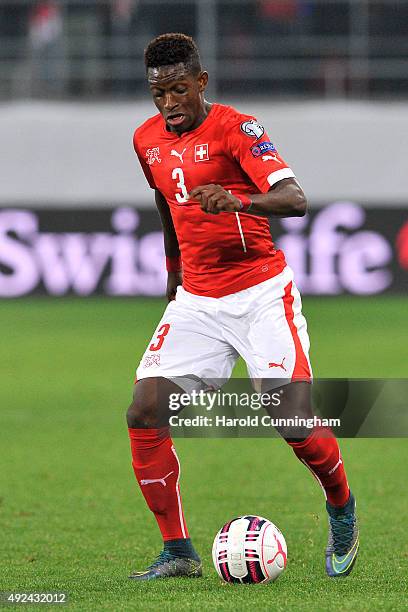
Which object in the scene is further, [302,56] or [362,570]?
[302,56]

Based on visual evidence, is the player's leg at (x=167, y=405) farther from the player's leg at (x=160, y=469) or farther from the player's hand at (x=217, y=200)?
the player's hand at (x=217, y=200)

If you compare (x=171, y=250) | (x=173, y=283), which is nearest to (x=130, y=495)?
(x=173, y=283)

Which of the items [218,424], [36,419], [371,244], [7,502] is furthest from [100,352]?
[218,424]

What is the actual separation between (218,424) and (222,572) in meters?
0.76

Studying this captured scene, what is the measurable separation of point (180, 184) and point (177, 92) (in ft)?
1.30

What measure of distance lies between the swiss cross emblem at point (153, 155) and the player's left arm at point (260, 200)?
0.66 m

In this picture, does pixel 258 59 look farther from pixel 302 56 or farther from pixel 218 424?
pixel 218 424

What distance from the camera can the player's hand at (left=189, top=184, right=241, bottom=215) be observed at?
4652 millimetres

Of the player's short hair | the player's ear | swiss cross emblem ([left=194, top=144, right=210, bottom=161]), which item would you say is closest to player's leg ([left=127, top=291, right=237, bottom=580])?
swiss cross emblem ([left=194, top=144, right=210, bottom=161])

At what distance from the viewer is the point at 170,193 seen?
5426 millimetres

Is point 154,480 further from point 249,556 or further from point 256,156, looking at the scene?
point 256,156

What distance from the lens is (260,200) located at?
15.8 ft

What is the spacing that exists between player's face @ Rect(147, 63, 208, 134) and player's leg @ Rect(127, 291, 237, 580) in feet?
2.63

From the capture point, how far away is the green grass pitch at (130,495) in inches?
194
